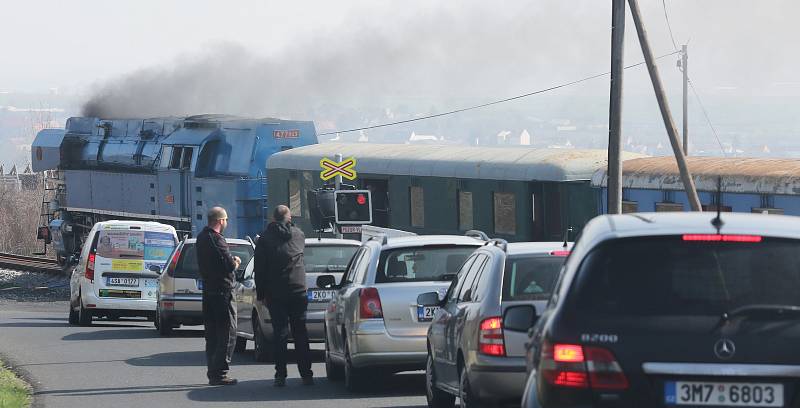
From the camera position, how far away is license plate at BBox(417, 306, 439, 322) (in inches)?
500

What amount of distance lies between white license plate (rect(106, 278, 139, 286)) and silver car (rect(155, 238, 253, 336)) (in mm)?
3362

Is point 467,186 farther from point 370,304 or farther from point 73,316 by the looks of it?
point 370,304

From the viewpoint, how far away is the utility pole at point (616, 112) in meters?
22.0

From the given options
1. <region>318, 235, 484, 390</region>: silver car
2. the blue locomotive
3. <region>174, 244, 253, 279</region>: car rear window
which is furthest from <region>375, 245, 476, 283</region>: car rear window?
the blue locomotive

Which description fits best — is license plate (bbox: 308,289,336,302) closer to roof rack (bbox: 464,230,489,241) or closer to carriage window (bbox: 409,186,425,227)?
roof rack (bbox: 464,230,489,241)

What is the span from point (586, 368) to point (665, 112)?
687 inches

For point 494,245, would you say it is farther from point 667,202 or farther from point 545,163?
point 545,163

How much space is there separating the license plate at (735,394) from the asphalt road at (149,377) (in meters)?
6.59

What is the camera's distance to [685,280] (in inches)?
239

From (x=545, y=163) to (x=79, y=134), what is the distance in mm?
19872

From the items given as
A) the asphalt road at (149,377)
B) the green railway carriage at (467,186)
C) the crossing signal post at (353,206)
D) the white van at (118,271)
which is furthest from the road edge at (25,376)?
the green railway carriage at (467,186)

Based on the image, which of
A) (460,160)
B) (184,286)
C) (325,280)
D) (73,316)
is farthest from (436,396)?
(460,160)

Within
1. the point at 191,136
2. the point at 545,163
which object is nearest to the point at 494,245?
the point at 545,163

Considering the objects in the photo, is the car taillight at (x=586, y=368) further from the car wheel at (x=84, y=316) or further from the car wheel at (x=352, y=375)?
the car wheel at (x=84, y=316)
